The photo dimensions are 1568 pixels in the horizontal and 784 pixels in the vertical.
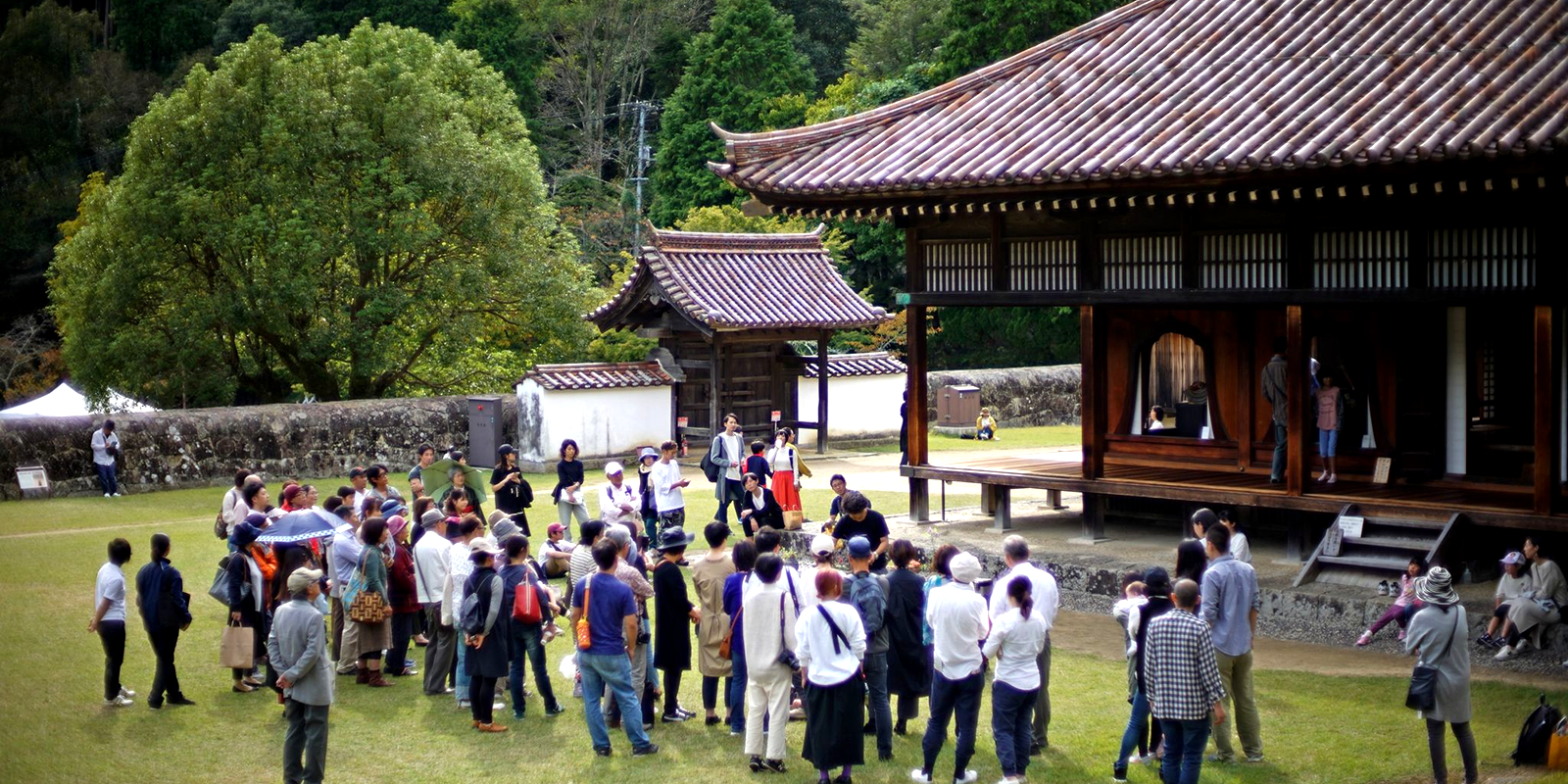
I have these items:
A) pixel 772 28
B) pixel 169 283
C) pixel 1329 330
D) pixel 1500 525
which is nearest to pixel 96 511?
pixel 169 283

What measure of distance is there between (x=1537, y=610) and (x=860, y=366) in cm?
1948

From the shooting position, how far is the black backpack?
9.38 metres

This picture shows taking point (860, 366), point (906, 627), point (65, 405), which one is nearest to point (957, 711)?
point (906, 627)

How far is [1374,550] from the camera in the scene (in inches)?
557

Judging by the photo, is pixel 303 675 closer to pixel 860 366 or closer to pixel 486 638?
pixel 486 638

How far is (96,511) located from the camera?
21859 mm

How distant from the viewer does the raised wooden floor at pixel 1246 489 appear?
13.8 meters

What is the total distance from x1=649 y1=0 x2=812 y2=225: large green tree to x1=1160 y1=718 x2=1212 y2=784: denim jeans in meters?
39.3

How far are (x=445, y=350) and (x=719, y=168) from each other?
1495 cm

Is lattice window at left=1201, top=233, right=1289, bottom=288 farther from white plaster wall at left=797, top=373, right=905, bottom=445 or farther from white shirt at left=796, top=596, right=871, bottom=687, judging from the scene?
white plaster wall at left=797, top=373, right=905, bottom=445

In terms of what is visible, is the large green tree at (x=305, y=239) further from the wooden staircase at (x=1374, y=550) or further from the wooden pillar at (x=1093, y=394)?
the wooden staircase at (x=1374, y=550)

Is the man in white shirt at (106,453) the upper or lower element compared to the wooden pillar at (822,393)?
lower

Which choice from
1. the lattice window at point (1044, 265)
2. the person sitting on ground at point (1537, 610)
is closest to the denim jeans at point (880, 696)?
the person sitting on ground at point (1537, 610)

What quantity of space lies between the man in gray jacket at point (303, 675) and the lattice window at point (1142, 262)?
990cm
